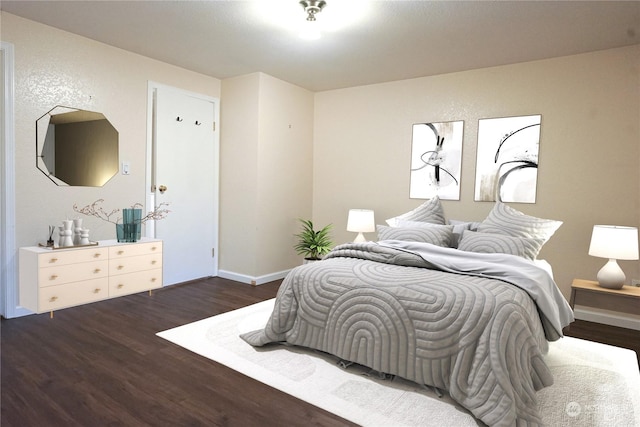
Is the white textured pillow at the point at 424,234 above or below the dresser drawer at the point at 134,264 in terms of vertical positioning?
above

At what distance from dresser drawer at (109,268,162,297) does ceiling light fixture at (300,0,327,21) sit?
2758 millimetres

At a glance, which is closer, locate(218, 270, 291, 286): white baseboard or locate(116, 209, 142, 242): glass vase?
locate(116, 209, 142, 242): glass vase

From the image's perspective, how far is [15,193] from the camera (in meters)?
3.27

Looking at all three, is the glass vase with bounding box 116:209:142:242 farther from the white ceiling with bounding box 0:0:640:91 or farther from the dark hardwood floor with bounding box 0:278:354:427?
the white ceiling with bounding box 0:0:640:91

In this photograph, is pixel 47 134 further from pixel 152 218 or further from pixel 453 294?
pixel 453 294

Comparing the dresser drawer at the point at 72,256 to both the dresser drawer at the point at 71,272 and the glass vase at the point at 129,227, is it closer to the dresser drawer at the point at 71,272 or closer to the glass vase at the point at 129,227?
the dresser drawer at the point at 71,272

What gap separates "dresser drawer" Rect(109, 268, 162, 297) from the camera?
3.62 metres

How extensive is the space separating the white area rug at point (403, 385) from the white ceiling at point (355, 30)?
7.98 feet

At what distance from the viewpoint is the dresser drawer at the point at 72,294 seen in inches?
124

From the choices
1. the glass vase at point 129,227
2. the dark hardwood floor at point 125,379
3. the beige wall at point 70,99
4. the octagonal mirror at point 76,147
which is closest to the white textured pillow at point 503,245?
the dark hardwood floor at point 125,379

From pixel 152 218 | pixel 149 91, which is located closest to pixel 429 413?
pixel 152 218

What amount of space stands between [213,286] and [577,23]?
4182mm

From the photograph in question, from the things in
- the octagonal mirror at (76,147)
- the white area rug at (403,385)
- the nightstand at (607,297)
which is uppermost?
the octagonal mirror at (76,147)

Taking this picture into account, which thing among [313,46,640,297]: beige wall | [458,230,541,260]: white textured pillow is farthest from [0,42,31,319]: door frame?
[458,230,541,260]: white textured pillow
